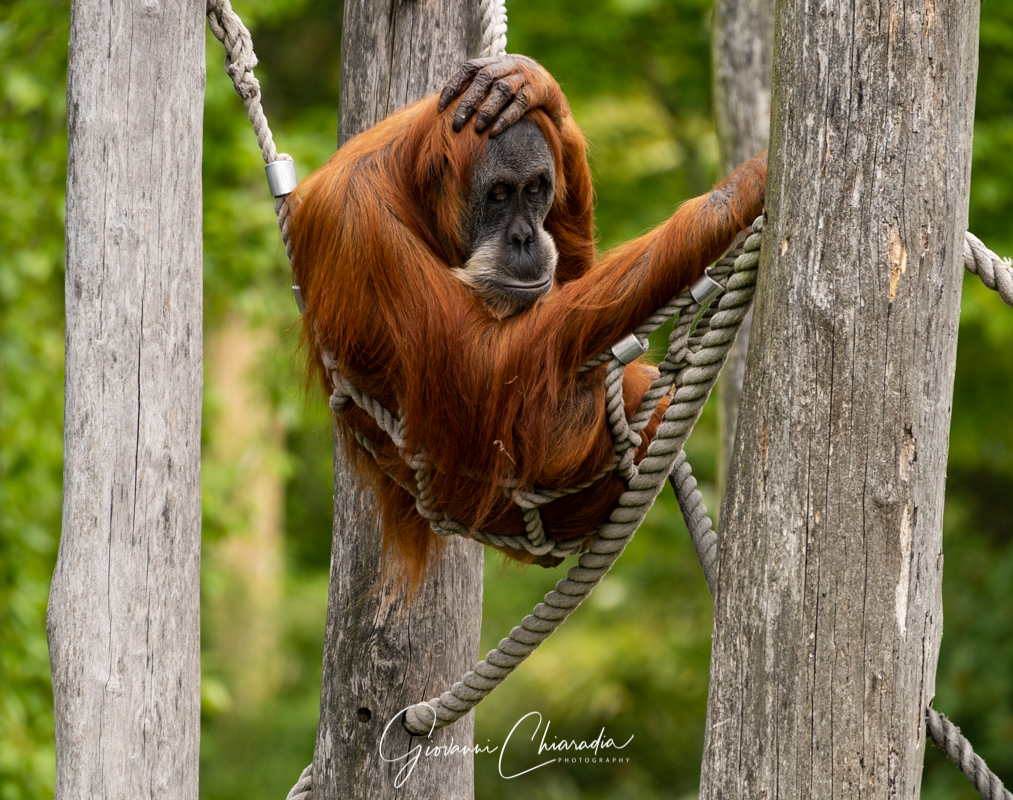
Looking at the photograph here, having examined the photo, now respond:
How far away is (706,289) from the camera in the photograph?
6.80 ft

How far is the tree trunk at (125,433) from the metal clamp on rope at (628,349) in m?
1.00

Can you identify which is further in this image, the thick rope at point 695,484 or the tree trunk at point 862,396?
the thick rope at point 695,484

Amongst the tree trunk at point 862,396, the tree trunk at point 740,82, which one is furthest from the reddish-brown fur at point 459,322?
the tree trunk at point 740,82

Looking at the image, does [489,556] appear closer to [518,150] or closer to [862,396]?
[518,150]

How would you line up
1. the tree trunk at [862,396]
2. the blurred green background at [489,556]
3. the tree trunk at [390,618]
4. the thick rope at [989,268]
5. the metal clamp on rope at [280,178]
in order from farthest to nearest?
the blurred green background at [489,556] < the tree trunk at [390,618] < the metal clamp on rope at [280,178] < the thick rope at [989,268] < the tree trunk at [862,396]

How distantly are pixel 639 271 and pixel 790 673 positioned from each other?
91cm

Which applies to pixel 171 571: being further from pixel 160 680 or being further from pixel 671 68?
pixel 671 68

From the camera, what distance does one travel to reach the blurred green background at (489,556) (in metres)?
4.79

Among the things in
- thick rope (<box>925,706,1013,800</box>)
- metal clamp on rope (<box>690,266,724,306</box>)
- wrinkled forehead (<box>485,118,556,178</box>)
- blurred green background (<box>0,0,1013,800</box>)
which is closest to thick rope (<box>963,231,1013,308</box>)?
metal clamp on rope (<box>690,266,724,306</box>)

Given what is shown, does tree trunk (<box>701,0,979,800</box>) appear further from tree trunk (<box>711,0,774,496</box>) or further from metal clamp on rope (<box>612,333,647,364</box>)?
tree trunk (<box>711,0,774,496</box>)

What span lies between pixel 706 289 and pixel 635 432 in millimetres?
417

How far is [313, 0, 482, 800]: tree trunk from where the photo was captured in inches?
115

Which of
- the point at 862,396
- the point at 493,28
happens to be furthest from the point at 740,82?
the point at 862,396

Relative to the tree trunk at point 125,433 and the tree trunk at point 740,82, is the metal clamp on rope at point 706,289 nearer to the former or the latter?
the tree trunk at point 125,433
